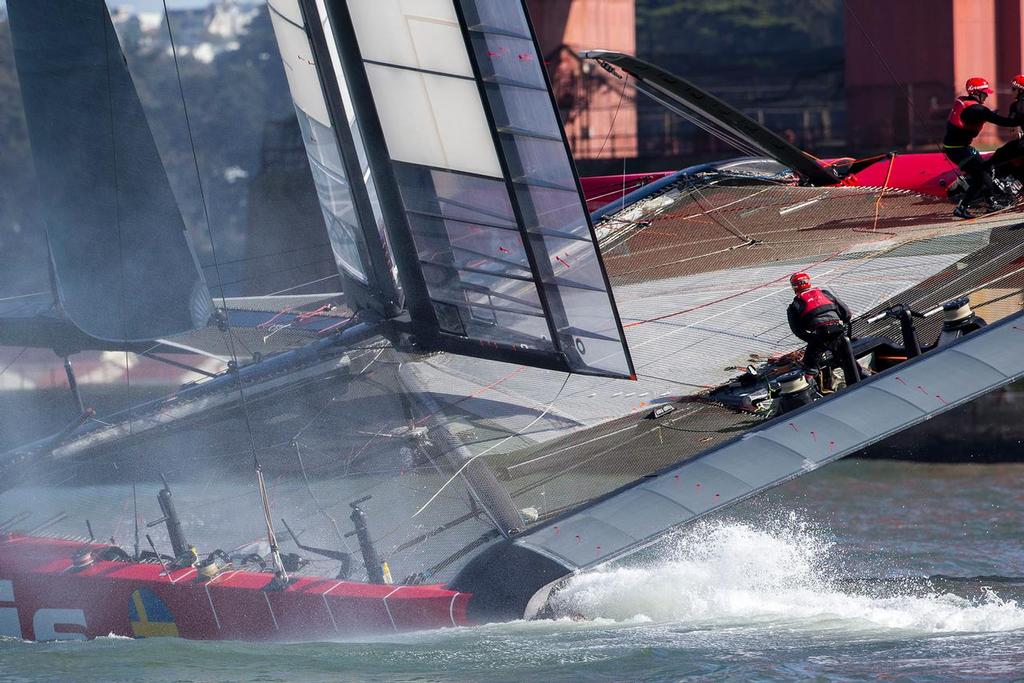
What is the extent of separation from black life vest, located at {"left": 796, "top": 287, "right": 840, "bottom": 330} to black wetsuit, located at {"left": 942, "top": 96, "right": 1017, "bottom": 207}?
210cm

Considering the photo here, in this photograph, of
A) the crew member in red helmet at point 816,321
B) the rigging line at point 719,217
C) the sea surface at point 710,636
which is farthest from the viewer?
the rigging line at point 719,217

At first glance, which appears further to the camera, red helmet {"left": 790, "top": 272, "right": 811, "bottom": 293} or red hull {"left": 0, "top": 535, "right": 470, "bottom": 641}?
red helmet {"left": 790, "top": 272, "right": 811, "bottom": 293}

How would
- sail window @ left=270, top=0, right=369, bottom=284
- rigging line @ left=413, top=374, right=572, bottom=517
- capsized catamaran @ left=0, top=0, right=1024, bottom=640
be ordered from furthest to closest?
sail window @ left=270, top=0, right=369, bottom=284 < rigging line @ left=413, top=374, right=572, bottom=517 < capsized catamaran @ left=0, top=0, right=1024, bottom=640

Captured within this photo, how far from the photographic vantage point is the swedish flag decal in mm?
5879

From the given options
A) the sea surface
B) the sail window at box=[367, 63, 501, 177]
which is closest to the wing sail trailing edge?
the sail window at box=[367, 63, 501, 177]

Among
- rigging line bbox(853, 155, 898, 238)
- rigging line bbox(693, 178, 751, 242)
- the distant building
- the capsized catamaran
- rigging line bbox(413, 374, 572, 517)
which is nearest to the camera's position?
the capsized catamaran

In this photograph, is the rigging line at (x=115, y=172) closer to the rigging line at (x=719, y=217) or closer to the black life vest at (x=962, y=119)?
the rigging line at (x=719, y=217)

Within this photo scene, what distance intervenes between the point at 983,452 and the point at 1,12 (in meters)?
8.96

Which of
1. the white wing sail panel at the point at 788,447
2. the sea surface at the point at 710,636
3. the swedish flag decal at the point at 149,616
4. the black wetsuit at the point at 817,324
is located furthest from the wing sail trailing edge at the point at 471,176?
the swedish flag decal at the point at 149,616

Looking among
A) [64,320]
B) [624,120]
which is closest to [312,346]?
[64,320]

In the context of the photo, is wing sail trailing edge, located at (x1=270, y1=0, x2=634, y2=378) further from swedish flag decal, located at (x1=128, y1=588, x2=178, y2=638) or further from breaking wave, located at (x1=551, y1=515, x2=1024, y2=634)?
swedish flag decal, located at (x1=128, y1=588, x2=178, y2=638)

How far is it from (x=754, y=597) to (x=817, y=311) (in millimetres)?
1448

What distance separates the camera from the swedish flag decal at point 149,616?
5879mm

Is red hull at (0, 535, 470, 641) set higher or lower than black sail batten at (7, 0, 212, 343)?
lower
